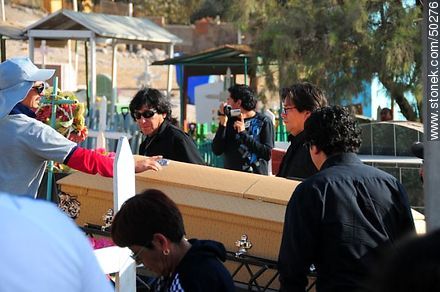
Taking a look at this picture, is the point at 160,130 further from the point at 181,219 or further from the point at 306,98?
the point at 181,219

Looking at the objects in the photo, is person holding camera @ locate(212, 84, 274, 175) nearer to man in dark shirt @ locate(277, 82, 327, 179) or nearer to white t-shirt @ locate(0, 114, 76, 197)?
man in dark shirt @ locate(277, 82, 327, 179)

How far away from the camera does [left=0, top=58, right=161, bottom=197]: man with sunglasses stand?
4.32m

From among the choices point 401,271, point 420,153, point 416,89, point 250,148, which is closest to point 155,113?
point 250,148

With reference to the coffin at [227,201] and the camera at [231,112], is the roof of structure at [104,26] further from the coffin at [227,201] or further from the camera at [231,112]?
the coffin at [227,201]

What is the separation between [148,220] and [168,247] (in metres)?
0.11

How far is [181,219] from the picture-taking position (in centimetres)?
271

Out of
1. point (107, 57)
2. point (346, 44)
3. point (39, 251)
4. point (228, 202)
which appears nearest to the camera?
point (39, 251)

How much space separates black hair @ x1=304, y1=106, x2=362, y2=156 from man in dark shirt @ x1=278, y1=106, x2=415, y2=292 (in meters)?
0.06

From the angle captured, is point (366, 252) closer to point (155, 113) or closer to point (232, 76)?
point (155, 113)

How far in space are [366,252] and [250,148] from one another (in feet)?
11.0

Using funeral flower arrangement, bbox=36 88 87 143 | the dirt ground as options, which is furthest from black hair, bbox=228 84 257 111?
the dirt ground

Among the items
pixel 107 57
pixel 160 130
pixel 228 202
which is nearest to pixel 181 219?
pixel 228 202

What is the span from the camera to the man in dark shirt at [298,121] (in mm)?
5008

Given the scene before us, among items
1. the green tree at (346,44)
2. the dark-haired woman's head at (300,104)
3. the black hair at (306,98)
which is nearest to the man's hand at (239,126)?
A: the dark-haired woman's head at (300,104)
